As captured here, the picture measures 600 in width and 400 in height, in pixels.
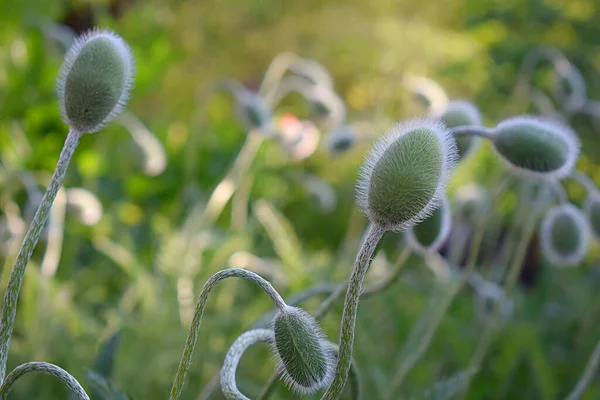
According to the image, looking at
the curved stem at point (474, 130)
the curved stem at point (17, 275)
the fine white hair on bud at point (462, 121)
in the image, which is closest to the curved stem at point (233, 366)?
the curved stem at point (17, 275)

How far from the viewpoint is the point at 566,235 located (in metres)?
1.00

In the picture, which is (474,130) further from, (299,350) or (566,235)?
(566,235)

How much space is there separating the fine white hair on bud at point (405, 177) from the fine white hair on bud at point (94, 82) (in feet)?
0.64

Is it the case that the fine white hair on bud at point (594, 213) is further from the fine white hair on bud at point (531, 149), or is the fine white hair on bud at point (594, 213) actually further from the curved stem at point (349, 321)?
the curved stem at point (349, 321)

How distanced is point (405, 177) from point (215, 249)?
3.32ft

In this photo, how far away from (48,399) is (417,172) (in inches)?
29.6

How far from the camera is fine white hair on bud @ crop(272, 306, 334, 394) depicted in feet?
1.44

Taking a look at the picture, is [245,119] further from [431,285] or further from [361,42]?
[361,42]

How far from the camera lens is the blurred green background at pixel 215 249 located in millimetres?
1086

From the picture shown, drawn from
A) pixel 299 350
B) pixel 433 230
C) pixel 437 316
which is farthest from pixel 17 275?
pixel 437 316

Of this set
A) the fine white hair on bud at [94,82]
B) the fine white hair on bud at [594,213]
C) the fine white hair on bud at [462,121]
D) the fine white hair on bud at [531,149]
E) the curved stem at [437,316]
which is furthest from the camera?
the fine white hair on bud at [594,213]

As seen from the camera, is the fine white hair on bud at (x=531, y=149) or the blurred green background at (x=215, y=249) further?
the blurred green background at (x=215, y=249)

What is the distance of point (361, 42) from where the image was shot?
14.8ft

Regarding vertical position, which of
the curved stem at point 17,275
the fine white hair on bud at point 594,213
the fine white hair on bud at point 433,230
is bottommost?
the curved stem at point 17,275
